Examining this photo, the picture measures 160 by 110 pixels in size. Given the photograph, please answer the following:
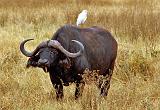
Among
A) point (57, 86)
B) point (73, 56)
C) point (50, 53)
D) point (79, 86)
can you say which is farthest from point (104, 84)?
point (50, 53)

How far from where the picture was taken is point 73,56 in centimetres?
614

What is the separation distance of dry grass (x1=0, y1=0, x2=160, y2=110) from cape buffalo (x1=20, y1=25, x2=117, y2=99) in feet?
0.94

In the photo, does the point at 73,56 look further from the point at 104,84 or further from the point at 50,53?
the point at 104,84

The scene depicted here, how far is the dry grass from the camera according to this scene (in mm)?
6027

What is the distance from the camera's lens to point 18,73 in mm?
8398

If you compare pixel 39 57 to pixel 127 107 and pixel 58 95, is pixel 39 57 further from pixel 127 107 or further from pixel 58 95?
pixel 127 107

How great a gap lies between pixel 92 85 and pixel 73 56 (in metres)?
0.48

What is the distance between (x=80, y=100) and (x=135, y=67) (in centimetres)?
263

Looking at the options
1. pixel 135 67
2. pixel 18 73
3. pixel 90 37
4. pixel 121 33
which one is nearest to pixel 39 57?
pixel 90 37

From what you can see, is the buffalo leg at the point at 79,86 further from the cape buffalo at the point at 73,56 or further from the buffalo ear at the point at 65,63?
the buffalo ear at the point at 65,63

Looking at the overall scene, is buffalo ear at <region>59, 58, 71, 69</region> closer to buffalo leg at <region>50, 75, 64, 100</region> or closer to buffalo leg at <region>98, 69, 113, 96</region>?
buffalo leg at <region>50, 75, 64, 100</region>

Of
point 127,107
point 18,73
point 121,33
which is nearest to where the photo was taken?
point 127,107

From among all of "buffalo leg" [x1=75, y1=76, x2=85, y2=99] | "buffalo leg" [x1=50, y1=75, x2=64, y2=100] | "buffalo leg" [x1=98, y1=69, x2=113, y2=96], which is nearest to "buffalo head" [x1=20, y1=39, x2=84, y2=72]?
"buffalo leg" [x1=50, y1=75, x2=64, y2=100]

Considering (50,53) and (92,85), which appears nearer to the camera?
(92,85)
